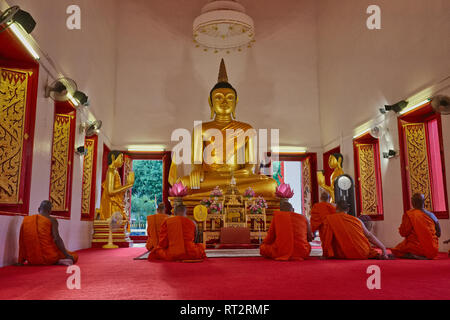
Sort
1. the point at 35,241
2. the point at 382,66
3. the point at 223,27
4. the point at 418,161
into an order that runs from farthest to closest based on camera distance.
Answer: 1. the point at 223,27
2. the point at 382,66
3. the point at 418,161
4. the point at 35,241

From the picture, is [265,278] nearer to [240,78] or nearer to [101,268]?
[101,268]

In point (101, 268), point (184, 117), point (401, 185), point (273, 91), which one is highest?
point (273, 91)

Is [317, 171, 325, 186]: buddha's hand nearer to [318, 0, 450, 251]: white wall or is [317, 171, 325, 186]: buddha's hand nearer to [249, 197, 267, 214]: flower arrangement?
[318, 0, 450, 251]: white wall

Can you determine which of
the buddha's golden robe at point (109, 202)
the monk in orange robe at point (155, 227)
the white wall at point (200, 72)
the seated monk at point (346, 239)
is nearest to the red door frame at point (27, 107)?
the monk in orange robe at point (155, 227)

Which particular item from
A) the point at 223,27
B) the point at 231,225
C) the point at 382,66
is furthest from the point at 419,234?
the point at 223,27

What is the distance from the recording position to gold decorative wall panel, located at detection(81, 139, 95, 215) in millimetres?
7480

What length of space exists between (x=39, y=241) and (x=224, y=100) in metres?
5.74

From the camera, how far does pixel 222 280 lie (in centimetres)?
294

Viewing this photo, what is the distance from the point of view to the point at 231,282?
9.26 ft

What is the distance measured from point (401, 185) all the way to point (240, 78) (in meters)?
4.95

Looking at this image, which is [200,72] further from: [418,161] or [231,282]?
[231,282]

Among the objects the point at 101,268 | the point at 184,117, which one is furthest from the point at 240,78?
the point at 101,268

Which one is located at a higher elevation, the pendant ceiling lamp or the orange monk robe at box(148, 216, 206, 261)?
the pendant ceiling lamp

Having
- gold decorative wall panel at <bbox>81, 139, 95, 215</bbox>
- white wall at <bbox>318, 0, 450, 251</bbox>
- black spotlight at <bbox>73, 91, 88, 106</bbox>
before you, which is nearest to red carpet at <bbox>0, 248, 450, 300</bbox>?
black spotlight at <bbox>73, 91, 88, 106</bbox>
